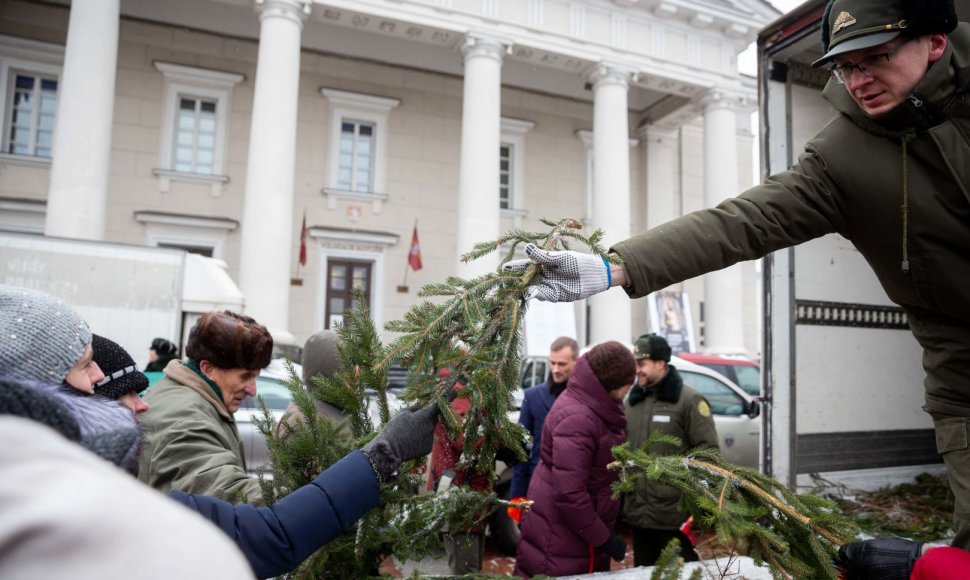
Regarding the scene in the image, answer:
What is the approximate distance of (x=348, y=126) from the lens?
18438 mm

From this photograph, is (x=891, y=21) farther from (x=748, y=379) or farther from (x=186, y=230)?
(x=186, y=230)

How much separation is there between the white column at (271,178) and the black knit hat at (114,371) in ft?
38.6

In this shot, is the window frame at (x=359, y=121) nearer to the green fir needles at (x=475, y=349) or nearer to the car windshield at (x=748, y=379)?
the car windshield at (x=748, y=379)

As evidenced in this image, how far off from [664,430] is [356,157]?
1571cm

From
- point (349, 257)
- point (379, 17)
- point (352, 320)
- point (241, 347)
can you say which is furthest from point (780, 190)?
point (349, 257)

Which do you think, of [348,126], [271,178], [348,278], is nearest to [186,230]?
[271,178]

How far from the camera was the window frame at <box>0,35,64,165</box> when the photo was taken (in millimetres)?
15164

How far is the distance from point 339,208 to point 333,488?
667 inches

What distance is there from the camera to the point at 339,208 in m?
17.8

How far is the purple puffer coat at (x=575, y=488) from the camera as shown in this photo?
3227mm

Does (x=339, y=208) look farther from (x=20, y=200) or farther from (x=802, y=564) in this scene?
(x=802, y=564)

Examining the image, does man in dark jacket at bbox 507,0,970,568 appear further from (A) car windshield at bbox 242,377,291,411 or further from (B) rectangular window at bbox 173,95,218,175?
(B) rectangular window at bbox 173,95,218,175

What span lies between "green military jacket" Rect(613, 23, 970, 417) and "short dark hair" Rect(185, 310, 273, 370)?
150 cm

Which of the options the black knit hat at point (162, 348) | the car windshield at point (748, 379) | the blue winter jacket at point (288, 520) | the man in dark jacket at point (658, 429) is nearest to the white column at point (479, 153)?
the car windshield at point (748, 379)
